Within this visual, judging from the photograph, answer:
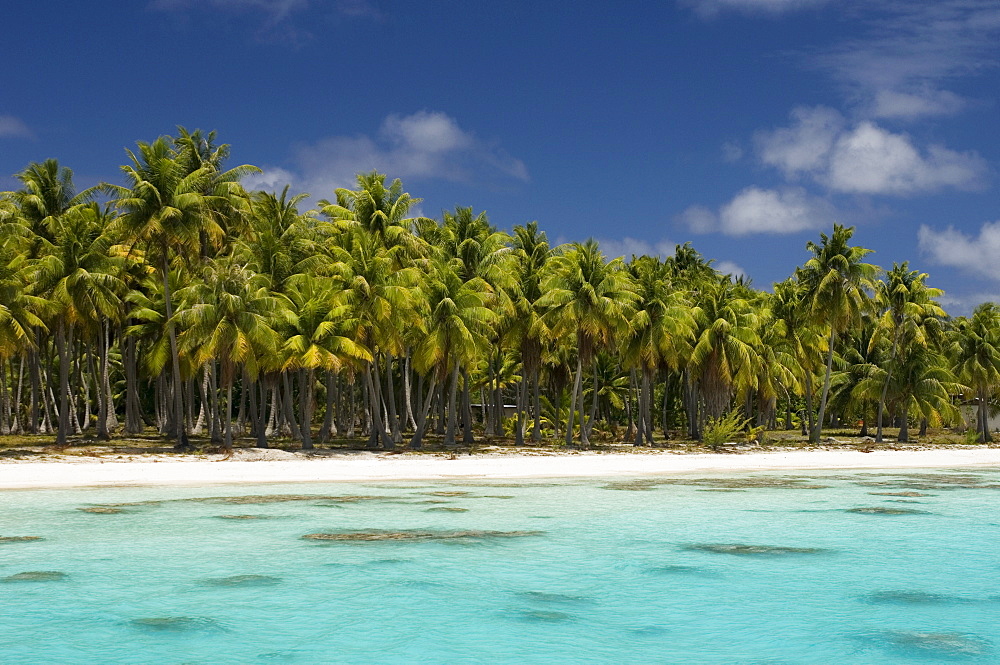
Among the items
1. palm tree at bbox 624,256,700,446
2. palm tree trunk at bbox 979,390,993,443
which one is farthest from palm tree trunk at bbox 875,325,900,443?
palm tree at bbox 624,256,700,446

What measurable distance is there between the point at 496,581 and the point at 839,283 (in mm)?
35215

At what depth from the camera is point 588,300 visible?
3634cm

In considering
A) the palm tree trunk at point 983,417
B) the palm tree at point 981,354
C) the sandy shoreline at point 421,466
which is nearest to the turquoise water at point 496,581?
the sandy shoreline at point 421,466

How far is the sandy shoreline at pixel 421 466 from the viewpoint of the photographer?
77.0 ft

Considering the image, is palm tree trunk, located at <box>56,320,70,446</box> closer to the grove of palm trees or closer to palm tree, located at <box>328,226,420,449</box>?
the grove of palm trees

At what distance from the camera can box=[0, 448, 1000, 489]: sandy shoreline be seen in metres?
23.5

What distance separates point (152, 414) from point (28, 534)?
1774 inches

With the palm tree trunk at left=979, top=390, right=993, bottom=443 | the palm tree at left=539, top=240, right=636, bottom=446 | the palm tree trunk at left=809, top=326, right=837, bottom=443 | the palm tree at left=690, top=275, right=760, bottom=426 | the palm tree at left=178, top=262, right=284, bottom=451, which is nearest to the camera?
the palm tree at left=178, top=262, right=284, bottom=451

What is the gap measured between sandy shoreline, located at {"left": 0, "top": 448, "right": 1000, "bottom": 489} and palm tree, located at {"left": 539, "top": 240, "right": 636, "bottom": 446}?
522cm

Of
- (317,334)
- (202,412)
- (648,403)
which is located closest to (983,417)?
(648,403)

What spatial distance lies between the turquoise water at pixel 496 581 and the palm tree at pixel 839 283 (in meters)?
23.8

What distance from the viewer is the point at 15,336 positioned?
28.5m

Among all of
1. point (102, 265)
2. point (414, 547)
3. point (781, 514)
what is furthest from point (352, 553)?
point (102, 265)

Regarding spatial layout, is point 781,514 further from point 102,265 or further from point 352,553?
point 102,265
